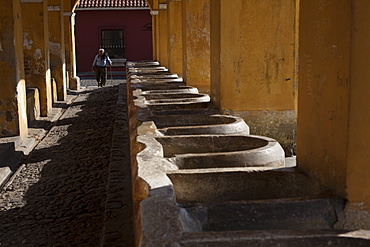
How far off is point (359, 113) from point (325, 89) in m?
0.36

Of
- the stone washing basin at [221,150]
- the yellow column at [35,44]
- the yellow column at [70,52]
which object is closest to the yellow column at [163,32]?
the yellow column at [70,52]

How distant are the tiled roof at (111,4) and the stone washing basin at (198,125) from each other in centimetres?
1974

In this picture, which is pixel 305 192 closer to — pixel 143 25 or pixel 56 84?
pixel 56 84

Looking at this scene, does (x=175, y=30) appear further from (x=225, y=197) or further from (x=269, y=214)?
(x=269, y=214)

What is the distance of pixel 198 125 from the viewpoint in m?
5.23

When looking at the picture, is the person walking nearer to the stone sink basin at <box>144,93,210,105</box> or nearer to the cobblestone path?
the cobblestone path

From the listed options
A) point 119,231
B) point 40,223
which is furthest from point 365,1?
point 40,223

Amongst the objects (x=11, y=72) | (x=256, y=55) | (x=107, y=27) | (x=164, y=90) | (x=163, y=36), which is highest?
(x=107, y=27)

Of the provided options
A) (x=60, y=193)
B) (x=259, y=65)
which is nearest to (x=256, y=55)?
(x=259, y=65)

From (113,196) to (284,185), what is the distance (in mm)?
1627

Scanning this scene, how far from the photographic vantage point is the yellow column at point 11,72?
765cm

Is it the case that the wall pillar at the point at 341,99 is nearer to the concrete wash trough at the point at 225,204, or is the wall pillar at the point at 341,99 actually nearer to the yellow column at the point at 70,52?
the concrete wash trough at the point at 225,204

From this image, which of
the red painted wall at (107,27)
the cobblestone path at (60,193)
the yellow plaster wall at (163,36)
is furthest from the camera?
the red painted wall at (107,27)

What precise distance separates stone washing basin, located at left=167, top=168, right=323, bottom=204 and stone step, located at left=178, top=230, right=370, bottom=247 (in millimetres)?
938
